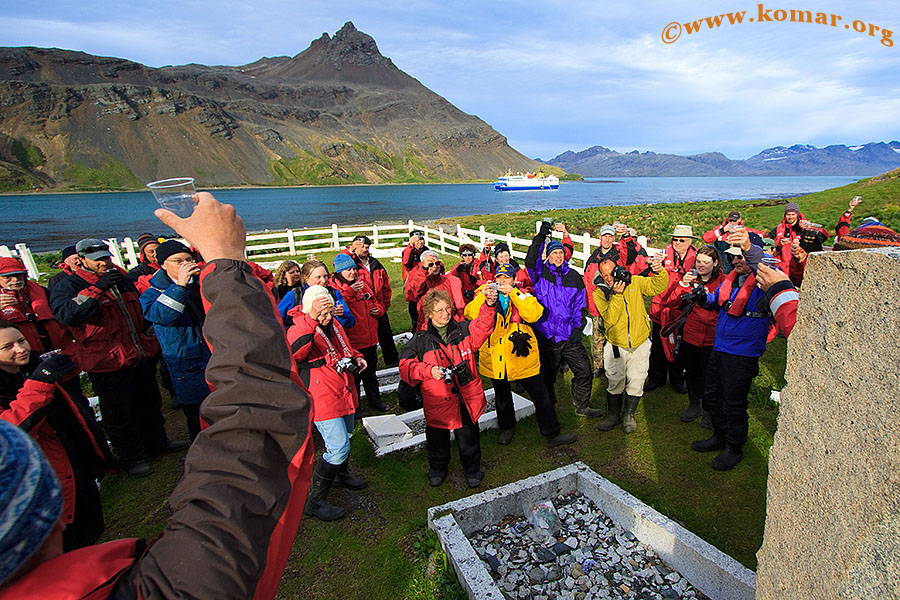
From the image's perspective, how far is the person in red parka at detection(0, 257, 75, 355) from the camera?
4476mm

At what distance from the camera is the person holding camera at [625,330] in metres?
4.82

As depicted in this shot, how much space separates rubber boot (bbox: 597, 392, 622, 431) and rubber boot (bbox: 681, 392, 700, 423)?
76 cm

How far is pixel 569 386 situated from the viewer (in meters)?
6.15

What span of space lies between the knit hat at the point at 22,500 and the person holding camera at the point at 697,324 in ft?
16.2

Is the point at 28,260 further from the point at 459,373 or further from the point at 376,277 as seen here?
the point at 459,373

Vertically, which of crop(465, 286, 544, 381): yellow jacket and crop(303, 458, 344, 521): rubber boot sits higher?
crop(465, 286, 544, 381): yellow jacket

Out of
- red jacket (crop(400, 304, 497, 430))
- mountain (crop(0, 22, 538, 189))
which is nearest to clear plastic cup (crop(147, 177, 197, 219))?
red jacket (crop(400, 304, 497, 430))

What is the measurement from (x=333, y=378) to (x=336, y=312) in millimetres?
655

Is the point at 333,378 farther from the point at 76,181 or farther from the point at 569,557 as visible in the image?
the point at 76,181

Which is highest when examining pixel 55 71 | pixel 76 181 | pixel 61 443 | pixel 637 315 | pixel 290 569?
pixel 55 71

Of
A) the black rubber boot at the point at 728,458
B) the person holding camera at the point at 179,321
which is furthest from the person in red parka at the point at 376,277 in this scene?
the black rubber boot at the point at 728,458

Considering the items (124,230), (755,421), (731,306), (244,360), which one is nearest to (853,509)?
(244,360)

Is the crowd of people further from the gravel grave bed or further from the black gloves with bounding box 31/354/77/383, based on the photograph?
the gravel grave bed

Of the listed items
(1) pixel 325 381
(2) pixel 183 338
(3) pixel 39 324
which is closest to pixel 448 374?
(1) pixel 325 381
